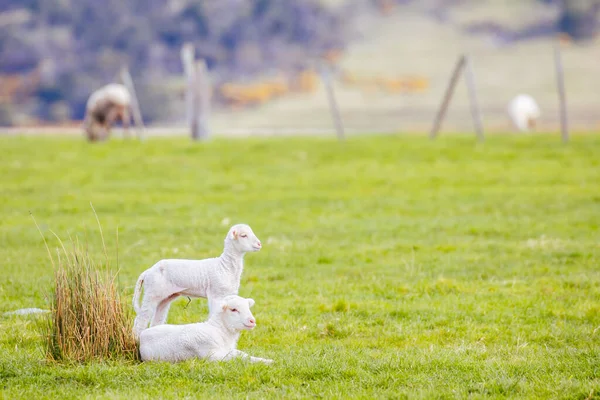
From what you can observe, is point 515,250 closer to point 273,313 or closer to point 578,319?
point 578,319

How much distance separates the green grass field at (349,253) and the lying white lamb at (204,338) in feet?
0.63

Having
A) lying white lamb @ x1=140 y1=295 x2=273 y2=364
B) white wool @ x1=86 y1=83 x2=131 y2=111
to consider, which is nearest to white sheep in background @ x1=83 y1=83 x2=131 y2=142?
white wool @ x1=86 y1=83 x2=131 y2=111

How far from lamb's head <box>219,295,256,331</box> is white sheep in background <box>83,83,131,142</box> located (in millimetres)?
26096

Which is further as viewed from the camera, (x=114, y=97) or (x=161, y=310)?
(x=114, y=97)

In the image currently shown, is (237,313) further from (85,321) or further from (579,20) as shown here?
(579,20)

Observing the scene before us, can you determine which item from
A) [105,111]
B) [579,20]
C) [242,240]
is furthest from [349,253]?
[579,20]

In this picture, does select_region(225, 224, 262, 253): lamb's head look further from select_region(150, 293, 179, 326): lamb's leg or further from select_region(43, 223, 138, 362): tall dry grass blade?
select_region(43, 223, 138, 362): tall dry grass blade

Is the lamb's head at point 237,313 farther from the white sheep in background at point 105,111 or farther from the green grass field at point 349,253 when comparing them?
the white sheep in background at point 105,111

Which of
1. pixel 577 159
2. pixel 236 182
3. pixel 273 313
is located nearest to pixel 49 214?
pixel 236 182

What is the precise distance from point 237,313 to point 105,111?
1040 inches

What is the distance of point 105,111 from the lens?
33375 millimetres

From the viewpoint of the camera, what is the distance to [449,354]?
870cm

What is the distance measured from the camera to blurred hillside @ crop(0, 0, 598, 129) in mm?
67688

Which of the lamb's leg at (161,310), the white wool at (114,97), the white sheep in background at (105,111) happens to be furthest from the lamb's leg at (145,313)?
the white wool at (114,97)
